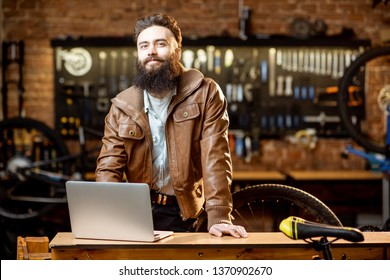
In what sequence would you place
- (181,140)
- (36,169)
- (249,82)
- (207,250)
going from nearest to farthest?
(207,250), (181,140), (36,169), (249,82)

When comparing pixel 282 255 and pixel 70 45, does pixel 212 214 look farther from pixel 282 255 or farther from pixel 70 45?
pixel 70 45

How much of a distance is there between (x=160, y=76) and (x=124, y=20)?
14.2 feet

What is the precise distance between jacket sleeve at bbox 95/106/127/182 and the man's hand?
0.61 m

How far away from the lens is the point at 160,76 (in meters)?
3.27

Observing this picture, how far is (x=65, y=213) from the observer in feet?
22.9

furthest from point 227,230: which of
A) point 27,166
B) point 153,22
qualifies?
point 27,166

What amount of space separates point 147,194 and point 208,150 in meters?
0.71

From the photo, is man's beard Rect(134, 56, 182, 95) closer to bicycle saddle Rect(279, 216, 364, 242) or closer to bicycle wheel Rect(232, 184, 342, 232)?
bicycle wheel Rect(232, 184, 342, 232)

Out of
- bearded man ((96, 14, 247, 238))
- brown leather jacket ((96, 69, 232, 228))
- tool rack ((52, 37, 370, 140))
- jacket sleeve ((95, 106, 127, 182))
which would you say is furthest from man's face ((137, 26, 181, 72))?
tool rack ((52, 37, 370, 140))

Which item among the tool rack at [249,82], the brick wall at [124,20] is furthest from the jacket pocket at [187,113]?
the brick wall at [124,20]

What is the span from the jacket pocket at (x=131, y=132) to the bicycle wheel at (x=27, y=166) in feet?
11.1

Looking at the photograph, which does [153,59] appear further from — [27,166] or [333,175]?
[333,175]

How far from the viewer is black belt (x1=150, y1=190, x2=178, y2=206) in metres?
3.50
